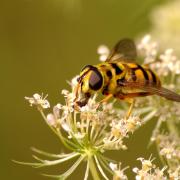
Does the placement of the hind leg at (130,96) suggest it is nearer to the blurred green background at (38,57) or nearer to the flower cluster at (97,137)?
the flower cluster at (97,137)

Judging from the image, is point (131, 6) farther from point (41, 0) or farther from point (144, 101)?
point (144, 101)

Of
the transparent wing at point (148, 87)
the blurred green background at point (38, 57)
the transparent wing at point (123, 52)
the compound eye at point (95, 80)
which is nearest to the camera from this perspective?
the compound eye at point (95, 80)

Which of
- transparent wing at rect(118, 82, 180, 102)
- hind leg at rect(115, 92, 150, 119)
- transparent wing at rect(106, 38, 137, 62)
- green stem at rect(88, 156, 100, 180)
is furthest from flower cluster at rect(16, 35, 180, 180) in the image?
transparent wing at rect(106, 38, 137, 62)

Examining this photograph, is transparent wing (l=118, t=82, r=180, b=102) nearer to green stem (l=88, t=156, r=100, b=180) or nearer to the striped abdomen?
the striped abdomen

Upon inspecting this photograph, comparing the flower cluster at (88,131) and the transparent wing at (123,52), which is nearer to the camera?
the flower cluster at (88,131)

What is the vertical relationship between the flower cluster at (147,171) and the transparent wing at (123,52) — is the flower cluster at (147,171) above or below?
below

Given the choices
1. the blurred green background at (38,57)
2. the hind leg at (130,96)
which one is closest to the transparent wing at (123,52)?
the hind leg at (130,96)

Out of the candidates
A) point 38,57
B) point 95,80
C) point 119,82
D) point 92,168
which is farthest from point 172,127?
Result: point 38,57

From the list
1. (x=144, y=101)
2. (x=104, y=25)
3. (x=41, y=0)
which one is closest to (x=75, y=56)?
(x=104, y=25)
